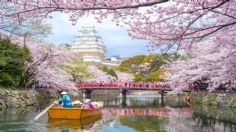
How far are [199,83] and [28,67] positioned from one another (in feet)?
52.3

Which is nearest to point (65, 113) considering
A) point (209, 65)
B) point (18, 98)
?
point (18, 98)

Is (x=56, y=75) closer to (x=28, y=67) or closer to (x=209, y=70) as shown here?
(x=28, y=67)

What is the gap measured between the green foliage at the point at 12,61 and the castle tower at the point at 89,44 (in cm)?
6612

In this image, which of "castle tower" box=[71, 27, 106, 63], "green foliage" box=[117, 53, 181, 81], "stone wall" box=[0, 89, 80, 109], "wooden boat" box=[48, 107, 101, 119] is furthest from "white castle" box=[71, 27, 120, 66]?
"wooden boat" box=[48, 107, 101, 119]

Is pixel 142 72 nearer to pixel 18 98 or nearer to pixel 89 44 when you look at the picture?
pixel 89 44

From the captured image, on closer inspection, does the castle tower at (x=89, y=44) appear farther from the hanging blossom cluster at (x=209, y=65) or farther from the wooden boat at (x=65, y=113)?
the wooden boat at (x=65, y=113)

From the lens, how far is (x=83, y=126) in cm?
1650

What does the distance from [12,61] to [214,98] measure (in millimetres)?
14958

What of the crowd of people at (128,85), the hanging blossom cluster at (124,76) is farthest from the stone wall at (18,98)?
the hanging blossom cluster at (124,76)

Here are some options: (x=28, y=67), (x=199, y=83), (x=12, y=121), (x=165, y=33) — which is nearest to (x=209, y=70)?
(x=199, y=83)

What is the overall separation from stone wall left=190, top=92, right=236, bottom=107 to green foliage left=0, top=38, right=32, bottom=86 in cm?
1361

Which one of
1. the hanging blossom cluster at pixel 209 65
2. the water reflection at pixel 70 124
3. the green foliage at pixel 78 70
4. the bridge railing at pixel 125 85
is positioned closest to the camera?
the water reflection at pixel 70 124

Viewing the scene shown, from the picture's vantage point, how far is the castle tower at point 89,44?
3804 inches

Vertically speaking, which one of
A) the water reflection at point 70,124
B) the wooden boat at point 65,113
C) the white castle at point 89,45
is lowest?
the water reflection at point 70,124
